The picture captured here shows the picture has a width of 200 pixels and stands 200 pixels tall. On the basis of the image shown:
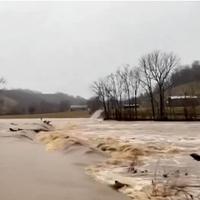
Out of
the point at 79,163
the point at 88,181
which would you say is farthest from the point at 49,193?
the point at 79,163

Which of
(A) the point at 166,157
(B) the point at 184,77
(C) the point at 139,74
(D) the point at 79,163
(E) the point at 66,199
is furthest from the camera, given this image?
(B) the point at 184,77

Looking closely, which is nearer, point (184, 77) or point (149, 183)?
point (149, 183)

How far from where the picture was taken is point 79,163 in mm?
17281

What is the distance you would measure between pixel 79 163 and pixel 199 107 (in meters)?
80.1

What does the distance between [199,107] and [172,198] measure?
8582 cm

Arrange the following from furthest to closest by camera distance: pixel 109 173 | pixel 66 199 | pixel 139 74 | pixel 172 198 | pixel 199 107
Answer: pixel 139 74
pixel 199 107
pixel 109 173
pixel 172 198
pixel 66 199

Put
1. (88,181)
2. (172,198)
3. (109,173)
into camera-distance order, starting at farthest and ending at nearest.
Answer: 1. (109,173)
2. (88,181)
3. (172,198)

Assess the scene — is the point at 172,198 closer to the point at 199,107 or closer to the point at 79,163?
the point at 79,163

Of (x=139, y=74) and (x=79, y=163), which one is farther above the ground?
(x=139, y=74)

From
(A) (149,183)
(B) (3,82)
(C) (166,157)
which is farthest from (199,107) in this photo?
(A) (149,183)

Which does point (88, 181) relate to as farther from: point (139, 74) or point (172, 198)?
point (139, 74)

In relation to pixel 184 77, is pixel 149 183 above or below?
below

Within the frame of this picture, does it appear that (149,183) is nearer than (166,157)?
Yes

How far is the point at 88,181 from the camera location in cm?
1260
